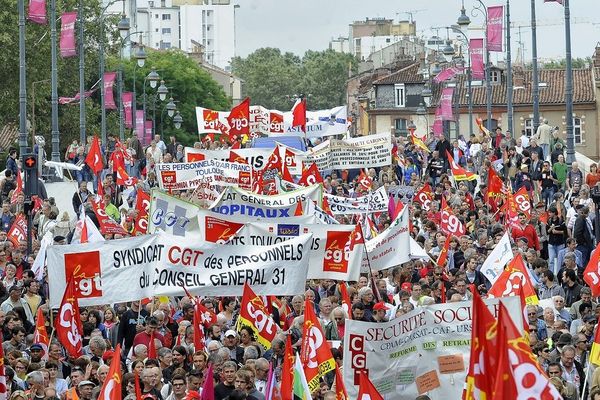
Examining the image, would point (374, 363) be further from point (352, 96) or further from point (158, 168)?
point (352, 96)

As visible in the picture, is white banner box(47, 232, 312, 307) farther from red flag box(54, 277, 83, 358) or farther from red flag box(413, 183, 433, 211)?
red flag box(413, 183, 433, 211)

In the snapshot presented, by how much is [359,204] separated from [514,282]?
28.3 ft

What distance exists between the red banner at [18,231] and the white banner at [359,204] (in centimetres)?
443

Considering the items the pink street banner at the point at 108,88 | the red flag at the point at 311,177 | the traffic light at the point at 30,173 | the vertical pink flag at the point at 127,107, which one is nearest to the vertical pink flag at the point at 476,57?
the pink street banner at the point at 108,88

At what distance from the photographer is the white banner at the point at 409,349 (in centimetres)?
1745

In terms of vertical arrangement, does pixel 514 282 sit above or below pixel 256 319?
A: above

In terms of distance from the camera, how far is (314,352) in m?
18.5

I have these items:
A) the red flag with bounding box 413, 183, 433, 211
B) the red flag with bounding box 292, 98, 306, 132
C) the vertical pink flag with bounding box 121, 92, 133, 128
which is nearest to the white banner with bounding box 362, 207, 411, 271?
the red flag with bounding box 413, 183, 433, 211

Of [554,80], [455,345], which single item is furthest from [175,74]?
[455,345]

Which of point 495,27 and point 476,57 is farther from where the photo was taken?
point 476,57

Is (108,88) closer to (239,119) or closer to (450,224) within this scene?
(239,119)

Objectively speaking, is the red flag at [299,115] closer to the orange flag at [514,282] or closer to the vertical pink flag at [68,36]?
the vertical pink flag at [68,36]

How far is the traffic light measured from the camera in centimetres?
3066

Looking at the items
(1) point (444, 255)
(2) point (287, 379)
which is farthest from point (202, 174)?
(2) point (287, 379)
